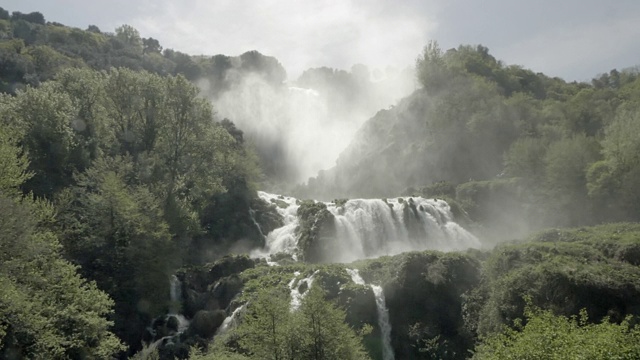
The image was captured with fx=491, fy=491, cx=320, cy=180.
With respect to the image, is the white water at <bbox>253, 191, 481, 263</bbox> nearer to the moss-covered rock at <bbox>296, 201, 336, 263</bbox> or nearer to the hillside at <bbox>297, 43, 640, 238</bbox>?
the moss-covered rock at <bbox>296, 201, 336, 263</bbox>

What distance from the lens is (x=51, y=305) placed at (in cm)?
2520


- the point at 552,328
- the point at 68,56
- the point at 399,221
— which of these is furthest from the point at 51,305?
the point at 68,56

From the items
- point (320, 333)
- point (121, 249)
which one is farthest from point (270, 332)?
point (121, 249)

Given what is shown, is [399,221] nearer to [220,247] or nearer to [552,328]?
[220,247]

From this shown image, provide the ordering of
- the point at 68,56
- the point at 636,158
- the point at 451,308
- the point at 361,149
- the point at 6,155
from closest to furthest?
the point at 6,155
the point at 451,308
the point at 636,158
the point at 361,149
the point at 68,56

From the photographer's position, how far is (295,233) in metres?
56.5

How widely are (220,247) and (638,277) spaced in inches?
1618

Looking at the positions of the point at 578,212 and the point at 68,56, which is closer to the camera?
the point at 578,212

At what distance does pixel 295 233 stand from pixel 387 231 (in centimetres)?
1053

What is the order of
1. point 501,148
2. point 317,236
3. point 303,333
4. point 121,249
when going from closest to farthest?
point 303,333 < point 121,249 < point 317,236 < point 501,148

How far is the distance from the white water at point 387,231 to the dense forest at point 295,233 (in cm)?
47

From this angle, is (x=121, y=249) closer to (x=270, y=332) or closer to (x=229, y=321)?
(x=229, y=321)

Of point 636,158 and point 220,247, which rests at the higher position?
point 636,158

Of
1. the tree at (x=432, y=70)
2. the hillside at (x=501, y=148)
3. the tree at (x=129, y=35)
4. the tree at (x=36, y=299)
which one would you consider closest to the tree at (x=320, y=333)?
the tree at (x=36, y=299)
